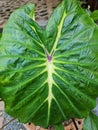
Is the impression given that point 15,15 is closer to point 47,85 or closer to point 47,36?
point 47,36

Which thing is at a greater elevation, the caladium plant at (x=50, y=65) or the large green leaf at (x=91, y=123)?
the caladium plant at (x=50, y=65)

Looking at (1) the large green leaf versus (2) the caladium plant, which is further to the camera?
(1) the large green leaf

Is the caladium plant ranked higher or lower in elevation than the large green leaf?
higher

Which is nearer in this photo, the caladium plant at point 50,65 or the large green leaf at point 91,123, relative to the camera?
the caladium plant at point 50,65

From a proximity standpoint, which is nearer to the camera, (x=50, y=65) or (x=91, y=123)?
(x=50, y=65)

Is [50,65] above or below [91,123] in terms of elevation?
above
